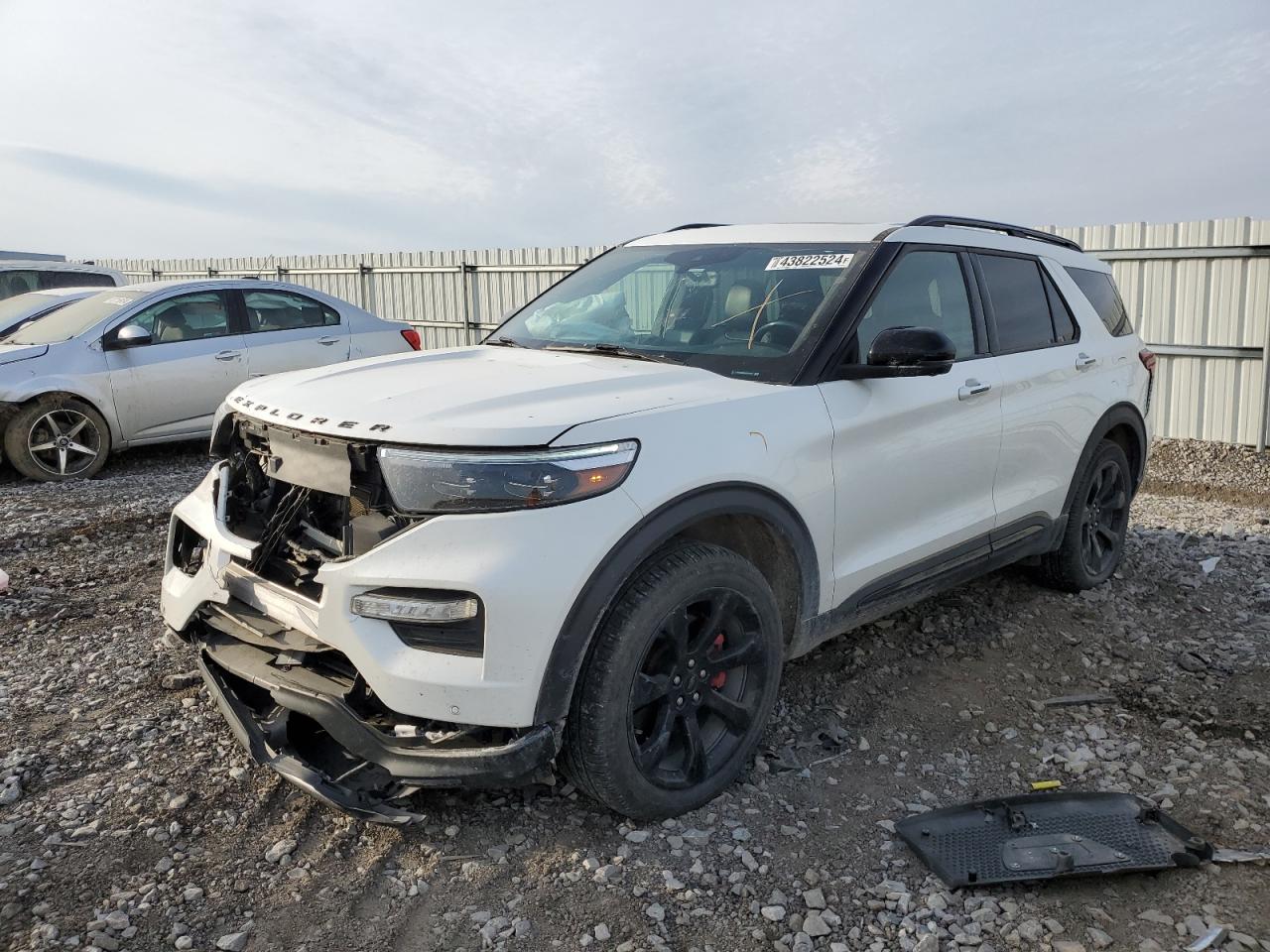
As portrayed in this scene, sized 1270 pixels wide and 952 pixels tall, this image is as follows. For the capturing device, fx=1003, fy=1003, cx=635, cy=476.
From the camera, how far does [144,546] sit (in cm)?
609

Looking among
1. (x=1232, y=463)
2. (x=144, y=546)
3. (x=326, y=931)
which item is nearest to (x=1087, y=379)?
(x=326, y=931)

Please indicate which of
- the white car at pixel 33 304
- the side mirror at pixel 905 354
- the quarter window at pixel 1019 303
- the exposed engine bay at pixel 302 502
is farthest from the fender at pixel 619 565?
the white car at pixel 33 304

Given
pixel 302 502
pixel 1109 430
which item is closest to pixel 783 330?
pixel 302 502

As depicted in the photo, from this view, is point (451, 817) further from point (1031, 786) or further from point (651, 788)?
point (1031, 786)

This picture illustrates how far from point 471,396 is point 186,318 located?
689 cm

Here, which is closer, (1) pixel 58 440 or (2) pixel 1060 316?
(2) pixel 1060 316

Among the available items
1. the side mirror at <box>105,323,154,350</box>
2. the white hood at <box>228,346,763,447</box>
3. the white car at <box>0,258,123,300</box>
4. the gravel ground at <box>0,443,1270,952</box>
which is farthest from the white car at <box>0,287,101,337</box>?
the white hood at <box>228,346,763,447</box>

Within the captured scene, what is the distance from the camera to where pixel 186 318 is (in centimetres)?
885

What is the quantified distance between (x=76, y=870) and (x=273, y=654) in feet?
2.53

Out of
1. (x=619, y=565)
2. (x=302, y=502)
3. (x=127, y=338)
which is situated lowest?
(x=619, y=565)

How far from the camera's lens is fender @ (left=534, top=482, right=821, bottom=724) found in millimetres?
2689

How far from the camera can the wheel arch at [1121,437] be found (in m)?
4.97

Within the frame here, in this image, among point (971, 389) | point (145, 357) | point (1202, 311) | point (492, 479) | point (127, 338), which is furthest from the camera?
point (1202, 311)

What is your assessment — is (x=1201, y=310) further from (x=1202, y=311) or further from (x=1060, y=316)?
(x=1060, y=316)
